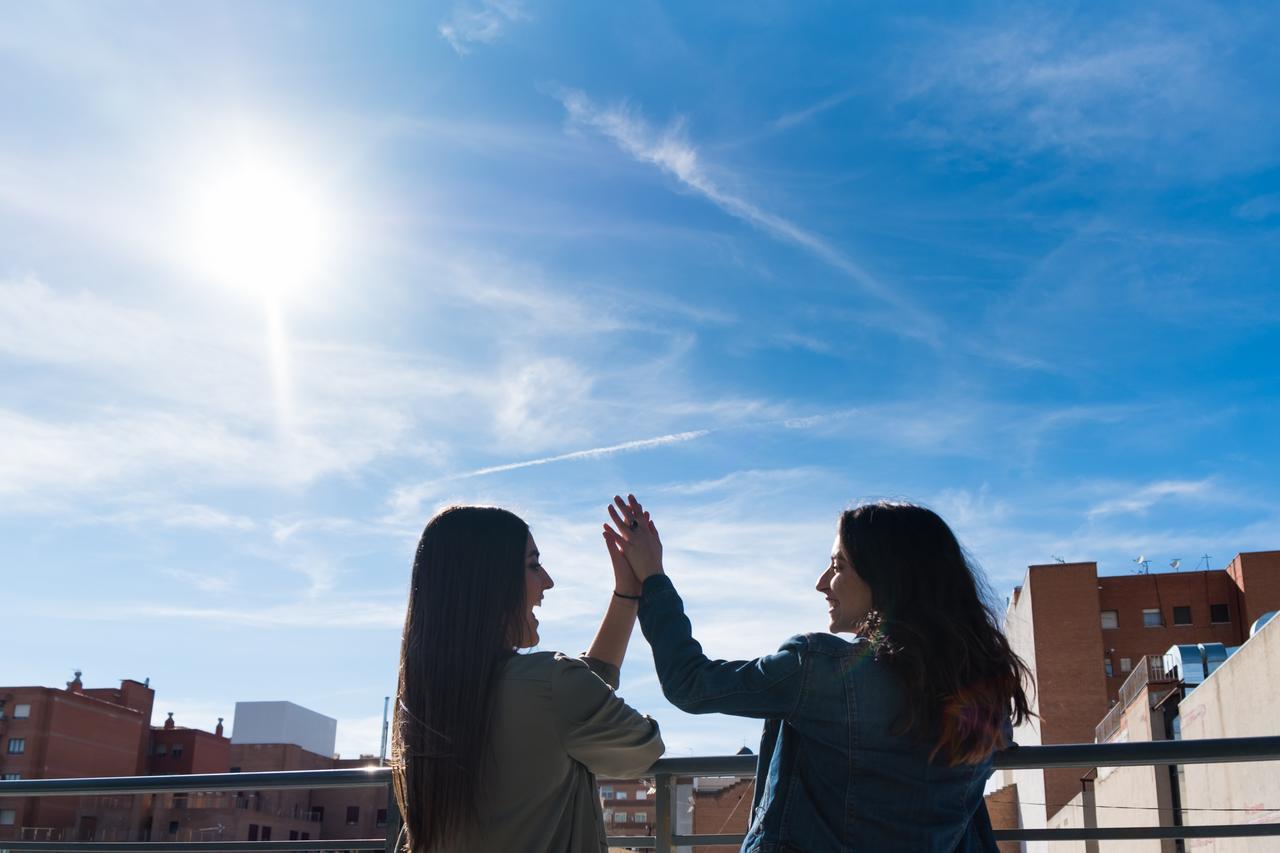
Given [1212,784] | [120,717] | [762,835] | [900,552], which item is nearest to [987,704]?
[900,552]

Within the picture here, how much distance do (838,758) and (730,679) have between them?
281mm

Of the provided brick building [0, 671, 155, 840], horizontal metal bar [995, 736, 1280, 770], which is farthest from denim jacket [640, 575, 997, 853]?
brick building [0, 671, 155, 840]

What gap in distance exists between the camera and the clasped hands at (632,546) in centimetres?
280

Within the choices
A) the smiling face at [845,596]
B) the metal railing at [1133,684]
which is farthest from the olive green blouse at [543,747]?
the metal railing at [1133,684]

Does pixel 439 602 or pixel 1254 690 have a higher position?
pixel 1254 690

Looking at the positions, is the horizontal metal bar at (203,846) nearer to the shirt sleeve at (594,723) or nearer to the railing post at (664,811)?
the railing post at (664,811)

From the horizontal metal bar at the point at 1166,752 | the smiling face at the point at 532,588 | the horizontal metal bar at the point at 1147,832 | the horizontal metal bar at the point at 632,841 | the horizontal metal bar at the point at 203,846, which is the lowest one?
the horizontal metal bar at the point at 203,846

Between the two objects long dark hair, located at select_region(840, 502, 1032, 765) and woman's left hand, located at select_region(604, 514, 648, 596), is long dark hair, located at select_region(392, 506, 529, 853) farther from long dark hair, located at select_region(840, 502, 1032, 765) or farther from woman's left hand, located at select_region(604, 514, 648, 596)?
long dark hair, located at select_region(840, 502, 1032, 765)

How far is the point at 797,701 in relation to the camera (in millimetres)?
2406

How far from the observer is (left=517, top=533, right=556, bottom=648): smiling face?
2541 millimetres

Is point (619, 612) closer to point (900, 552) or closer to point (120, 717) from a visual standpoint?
point (900, 552)

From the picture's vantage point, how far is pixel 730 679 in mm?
2422

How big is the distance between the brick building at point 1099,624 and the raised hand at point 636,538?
4549 cm

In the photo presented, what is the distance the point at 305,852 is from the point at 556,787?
1.96m
